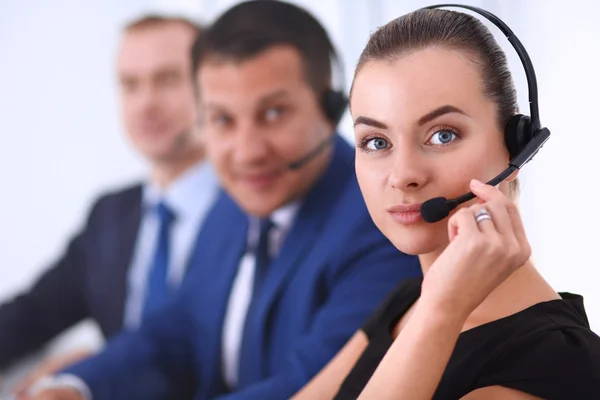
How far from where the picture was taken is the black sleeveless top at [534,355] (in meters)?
0.79

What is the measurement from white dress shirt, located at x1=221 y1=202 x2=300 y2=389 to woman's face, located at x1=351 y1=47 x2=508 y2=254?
1.95ft

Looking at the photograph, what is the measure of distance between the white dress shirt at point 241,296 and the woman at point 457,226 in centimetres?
57

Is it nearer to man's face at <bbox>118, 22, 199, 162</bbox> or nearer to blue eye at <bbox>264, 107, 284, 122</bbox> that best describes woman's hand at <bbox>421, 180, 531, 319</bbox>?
blue eye at <bbox>264, 107, 284, 122</bbox>

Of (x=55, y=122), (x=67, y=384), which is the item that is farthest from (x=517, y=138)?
(x=55, y=122)

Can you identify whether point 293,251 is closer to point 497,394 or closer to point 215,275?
point 215,275

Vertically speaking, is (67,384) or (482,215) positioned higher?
(482,215)

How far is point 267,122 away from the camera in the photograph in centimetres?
141

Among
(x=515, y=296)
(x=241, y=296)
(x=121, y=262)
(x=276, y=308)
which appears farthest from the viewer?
(x=121, y=262)

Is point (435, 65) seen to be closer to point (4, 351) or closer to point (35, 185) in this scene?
point (4, 351)

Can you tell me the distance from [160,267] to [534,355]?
1.34 metres

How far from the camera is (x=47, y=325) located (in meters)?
2.28

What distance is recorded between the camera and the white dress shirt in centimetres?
146

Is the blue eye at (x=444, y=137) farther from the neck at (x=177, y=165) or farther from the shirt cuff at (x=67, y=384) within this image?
the neck at (x=177, y=165)

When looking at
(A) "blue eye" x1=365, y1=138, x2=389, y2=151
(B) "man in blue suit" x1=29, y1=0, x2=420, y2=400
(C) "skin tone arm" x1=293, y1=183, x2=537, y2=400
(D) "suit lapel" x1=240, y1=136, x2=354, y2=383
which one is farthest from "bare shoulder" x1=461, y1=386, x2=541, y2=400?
(D) "suit lapel" x1=240, y1=136, x2=354, y2=383
